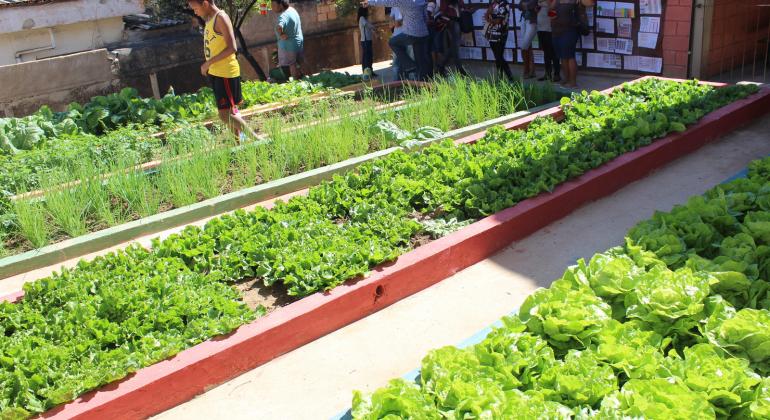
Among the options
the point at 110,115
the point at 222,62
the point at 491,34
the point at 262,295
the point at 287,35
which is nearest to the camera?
the point at 262,295

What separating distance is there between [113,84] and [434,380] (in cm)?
1177

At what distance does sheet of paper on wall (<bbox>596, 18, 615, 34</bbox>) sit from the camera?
445 inches

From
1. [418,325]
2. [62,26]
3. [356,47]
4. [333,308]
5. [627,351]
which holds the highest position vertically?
[62,26]

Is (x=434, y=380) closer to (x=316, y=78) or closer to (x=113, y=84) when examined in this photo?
(x=316, y=78)

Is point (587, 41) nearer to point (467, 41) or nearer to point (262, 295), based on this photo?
point (467, 41)

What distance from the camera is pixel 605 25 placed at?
11.4 m

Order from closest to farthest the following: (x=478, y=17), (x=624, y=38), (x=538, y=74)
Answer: (x=624, y=38)
(x=538, y=74)
(x=478, y=17)

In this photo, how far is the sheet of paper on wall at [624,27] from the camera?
11094 millimetres

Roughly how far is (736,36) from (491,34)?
12.3 feet

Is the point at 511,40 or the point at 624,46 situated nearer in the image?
the point at 624,46

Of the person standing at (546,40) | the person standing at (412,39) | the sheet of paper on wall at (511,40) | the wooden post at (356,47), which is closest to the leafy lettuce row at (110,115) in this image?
the person standing at (412,39)

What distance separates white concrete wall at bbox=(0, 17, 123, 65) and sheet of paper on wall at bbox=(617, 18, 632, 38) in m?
9.72

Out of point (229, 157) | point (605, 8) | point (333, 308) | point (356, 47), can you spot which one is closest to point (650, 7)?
point (605, 8)

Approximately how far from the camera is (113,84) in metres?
13.1
